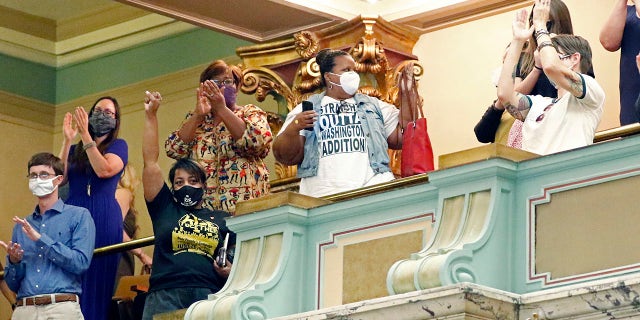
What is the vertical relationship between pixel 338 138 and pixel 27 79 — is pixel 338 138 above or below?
below

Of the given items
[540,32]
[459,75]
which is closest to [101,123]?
[459,75]

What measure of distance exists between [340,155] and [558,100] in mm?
1527

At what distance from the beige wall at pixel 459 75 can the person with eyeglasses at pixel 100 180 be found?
247 cm

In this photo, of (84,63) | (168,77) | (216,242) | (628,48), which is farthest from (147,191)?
(84,63)

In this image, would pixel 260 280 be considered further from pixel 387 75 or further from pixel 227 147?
pixel 387 75

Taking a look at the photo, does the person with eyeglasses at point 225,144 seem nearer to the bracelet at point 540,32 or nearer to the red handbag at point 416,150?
the red handbag at point 416,150

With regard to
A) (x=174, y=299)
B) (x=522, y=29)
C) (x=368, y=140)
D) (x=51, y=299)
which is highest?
(x=522, y=29)

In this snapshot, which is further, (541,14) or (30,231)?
(30,231)

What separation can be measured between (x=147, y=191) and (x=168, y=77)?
4754mm

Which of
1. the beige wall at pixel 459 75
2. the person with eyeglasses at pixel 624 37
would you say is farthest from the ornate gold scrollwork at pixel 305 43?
the person with eyeglasses at pixel 624 37

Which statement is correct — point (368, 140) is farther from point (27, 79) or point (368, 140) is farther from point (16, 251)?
point (27, 79)

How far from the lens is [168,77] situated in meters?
14.7

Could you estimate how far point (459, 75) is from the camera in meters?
12.7

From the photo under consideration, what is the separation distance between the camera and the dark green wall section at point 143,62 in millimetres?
14297
